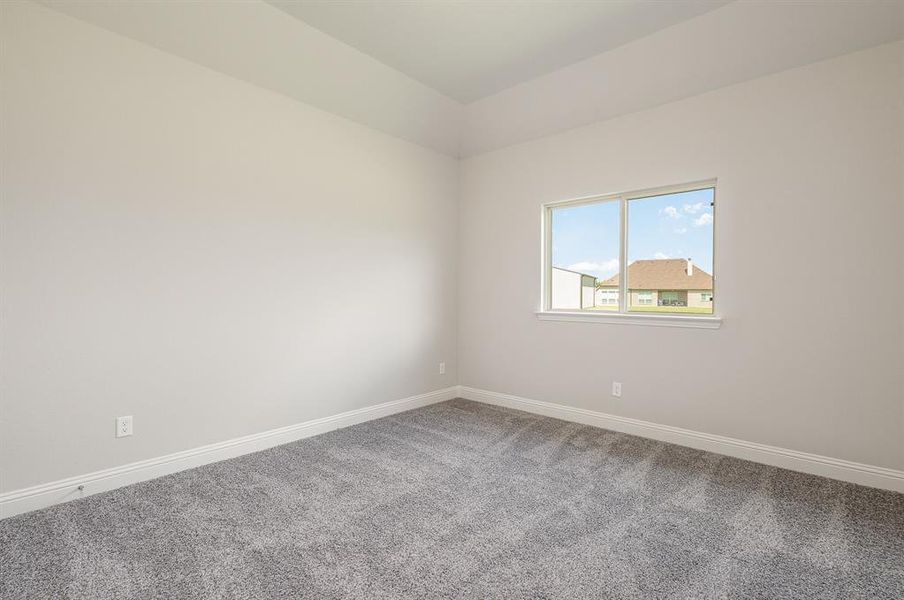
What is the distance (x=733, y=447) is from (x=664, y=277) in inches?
50.2

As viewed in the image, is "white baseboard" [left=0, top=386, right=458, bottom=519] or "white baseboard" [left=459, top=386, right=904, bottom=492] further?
"white baseboard" [left=459, top=386, right=904, bottom=492]

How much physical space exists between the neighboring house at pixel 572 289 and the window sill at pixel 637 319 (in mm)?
170

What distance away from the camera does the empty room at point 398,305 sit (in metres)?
1.85

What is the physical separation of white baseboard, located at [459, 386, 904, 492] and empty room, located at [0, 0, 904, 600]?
0.05ft

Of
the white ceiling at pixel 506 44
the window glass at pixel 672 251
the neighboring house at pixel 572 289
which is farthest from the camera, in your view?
the neighboring house at pixel 572 289

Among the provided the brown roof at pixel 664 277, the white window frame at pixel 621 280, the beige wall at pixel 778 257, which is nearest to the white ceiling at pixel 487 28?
the beige wall at pixel 778 257

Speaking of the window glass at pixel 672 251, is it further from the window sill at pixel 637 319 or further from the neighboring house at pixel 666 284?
the window sill at pixel 637 319

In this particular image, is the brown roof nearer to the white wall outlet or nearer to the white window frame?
the white window frame

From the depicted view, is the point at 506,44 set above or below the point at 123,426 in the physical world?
above

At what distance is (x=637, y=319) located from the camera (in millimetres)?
3289

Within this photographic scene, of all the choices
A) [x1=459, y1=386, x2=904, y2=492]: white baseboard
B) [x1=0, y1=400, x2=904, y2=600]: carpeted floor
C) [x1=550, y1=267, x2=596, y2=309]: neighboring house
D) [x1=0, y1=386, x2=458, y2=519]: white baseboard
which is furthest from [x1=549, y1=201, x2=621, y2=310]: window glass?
[x1=0, y1=386, x2=458, y2=519]: white baseboard

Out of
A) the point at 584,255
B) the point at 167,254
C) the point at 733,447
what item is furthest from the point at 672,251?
the point at 167,254

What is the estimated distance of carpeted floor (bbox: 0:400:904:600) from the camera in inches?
62.5

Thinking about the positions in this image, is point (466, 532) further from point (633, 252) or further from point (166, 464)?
point (633, 252)
